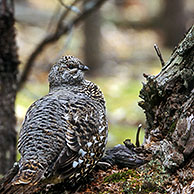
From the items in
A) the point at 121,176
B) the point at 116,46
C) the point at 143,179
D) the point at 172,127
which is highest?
the point at 116,46

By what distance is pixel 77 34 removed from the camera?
27016 mm

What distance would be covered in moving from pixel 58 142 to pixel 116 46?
71.0ft

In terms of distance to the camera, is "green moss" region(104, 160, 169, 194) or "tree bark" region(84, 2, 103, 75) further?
"tree bark" region(84, 2, 103, 75)

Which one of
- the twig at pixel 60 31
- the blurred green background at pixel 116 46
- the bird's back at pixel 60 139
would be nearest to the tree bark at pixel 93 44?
the blurred green background at pixel 116 46

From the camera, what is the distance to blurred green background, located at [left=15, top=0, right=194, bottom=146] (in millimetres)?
14949

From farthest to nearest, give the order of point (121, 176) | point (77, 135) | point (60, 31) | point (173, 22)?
point (173, 22), point (60, 31), point (121, 176), point (77, 135)

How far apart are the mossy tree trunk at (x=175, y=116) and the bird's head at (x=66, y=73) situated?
0.91 metres

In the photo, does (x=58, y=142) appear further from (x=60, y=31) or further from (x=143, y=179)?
(x=60, y=31)


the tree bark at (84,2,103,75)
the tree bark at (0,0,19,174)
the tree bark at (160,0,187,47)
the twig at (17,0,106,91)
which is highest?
the tree bark at (160,0,187,47)

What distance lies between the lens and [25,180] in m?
3.63

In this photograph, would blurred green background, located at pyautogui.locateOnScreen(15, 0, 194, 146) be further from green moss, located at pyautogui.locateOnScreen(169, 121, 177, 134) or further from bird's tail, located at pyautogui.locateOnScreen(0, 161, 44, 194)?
bird's tail, located at pyautogui.locateOnScreen(0, 161, 44, 194)

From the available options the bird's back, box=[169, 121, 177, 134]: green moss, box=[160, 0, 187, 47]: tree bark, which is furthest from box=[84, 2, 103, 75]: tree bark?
box=[169, 121, 177, 134]: green moss

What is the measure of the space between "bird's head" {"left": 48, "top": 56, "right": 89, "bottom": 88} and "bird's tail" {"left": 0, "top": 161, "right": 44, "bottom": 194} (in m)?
1.56

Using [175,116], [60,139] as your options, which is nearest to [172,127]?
[175,116]
